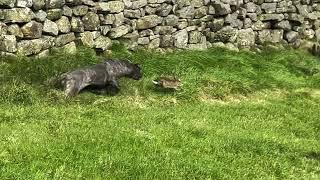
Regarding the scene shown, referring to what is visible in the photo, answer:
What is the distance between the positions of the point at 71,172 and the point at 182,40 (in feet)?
46.5

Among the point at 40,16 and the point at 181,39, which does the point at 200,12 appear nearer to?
the point at 181,39

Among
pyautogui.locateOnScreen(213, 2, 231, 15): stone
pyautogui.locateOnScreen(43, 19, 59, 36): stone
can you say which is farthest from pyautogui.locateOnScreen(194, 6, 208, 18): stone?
pyautogui.locateOnScreen(43, 19, 59, 36): stone

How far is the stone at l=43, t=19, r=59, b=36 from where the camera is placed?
18375 millimetres

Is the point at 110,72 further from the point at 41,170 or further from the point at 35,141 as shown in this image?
the point at 41,170

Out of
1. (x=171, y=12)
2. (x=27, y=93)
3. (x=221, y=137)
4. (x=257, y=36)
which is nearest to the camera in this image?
(x=221, y=137)

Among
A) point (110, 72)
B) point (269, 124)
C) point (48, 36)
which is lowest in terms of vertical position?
point (269, 124)

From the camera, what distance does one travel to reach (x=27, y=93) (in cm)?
1548

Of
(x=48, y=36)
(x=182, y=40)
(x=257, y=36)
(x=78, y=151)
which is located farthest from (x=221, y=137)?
(x=257, y=36)

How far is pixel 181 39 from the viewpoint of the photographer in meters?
23.7

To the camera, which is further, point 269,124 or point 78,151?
point 269,124

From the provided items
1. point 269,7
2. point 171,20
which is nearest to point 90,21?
point 171,20

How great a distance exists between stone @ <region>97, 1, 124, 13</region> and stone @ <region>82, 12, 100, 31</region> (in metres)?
0.44

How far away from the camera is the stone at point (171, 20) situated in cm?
2303

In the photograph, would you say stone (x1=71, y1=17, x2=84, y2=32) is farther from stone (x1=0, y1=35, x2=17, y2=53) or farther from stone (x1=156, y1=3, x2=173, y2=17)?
stone (x1=156, y1=3, x2=173, y2=17)
